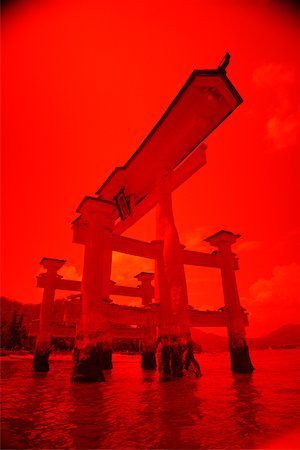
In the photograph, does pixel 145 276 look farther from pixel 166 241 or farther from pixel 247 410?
pixel 247 410

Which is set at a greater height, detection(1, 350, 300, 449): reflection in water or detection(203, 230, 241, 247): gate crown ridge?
detection(203, 230, 241, 247): gate crown ridge

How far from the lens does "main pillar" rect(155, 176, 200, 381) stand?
9461 millimetres

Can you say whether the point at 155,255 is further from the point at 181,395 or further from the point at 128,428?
the point at 128,428

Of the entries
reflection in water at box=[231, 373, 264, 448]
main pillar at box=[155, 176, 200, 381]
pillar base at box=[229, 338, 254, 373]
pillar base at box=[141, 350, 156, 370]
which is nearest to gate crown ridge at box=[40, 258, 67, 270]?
main pillar at box=[155, 176, 200, 381]

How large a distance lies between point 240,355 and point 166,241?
5998mm

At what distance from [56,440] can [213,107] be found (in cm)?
1060

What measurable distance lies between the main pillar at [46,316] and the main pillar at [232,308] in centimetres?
841

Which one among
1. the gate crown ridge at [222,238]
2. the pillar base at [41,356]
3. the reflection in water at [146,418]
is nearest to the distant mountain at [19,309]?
the pillar base at [41,356]

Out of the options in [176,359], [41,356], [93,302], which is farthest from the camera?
[41,356]

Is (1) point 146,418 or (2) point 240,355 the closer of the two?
(1) point 146,418

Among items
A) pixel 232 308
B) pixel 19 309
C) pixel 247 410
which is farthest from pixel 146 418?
pixel 19 309

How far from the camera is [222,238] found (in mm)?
13422

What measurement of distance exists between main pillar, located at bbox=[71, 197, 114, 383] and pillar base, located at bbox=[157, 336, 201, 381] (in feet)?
6.95

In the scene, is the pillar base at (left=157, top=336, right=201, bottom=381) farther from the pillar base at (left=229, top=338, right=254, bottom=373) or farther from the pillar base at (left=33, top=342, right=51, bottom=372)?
the pillar base at (left=33, top=342, right=51, bottom=372)
